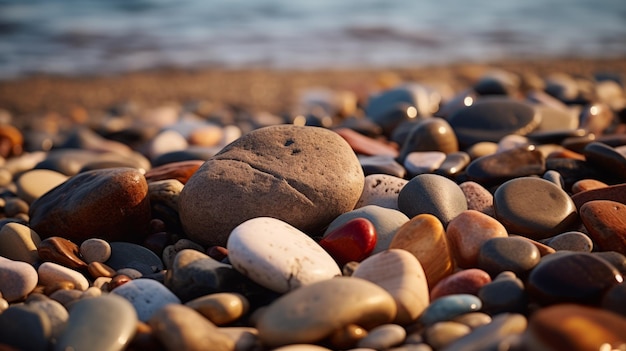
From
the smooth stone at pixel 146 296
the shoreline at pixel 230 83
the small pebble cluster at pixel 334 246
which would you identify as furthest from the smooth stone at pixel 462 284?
→ the shoreline at pixel 230 83

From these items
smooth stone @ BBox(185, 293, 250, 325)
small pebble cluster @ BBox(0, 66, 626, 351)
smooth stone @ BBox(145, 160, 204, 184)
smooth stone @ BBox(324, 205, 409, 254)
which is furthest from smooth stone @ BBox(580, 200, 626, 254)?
smooth stone @ BBox(145, 160, 204, 184)

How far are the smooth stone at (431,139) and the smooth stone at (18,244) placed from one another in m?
1.91

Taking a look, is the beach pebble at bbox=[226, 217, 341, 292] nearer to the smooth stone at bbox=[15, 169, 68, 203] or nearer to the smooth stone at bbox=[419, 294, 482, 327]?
the smooth stone at bbox=[419, 294, 482, 327]

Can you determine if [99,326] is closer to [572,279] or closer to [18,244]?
[18,244]

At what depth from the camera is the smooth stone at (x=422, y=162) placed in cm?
319

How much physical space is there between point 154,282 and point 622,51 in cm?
1001

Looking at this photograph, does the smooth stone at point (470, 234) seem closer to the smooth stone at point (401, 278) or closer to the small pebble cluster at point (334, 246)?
the small pebble cluster at point (334, 246)

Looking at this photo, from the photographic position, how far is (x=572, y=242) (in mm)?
2463

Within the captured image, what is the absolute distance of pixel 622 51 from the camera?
1017cm

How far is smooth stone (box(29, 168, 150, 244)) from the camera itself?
275 centimetres

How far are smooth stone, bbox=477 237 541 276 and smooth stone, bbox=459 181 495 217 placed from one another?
49cm

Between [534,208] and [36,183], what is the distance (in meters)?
2.73

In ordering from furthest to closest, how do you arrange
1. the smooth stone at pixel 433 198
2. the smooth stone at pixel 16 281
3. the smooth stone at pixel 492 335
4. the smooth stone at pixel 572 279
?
1. the smooth stone at pixel 433 198
2. the smooth stone at pixel 16 281
3. the smooth stone at pixel 572 279
4. the smooth stone at pixel 492 335

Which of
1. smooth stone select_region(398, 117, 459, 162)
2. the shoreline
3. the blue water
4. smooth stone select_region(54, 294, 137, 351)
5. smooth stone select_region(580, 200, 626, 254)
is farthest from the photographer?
the blue water
